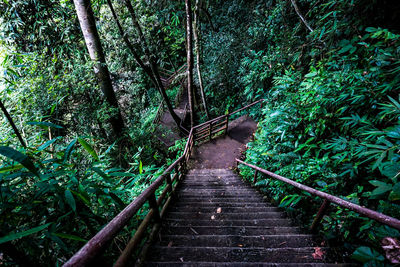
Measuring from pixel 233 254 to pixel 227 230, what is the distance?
463 mm

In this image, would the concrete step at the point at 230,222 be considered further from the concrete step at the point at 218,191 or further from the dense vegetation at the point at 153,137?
the concrete step at the point at 218,191

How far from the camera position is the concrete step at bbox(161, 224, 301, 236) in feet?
6.89

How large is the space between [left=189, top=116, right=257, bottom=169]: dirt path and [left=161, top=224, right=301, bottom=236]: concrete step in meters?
4.09

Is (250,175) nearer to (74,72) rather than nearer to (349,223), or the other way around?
(349,223)

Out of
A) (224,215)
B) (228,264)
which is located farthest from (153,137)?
(228,264)

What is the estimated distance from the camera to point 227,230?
7.08 feet

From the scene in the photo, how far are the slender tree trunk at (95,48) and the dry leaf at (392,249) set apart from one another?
5735 millimetres

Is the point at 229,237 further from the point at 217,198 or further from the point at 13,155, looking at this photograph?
the point at 13,155

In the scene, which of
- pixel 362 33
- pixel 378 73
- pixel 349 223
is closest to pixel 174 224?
pixel 349 223

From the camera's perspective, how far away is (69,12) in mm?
4902

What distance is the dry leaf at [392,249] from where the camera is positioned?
1089 millimetres

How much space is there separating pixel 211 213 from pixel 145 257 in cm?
132

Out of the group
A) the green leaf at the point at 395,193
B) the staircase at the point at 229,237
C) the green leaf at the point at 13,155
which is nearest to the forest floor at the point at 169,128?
the staircase at the point at 229,237

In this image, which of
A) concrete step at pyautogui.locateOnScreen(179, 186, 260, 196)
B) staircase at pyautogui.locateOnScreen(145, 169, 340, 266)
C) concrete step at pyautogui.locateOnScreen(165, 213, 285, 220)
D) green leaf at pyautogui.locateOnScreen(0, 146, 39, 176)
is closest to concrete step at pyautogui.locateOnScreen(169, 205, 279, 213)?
staircase at pyautogui.locateOnScreen(145, 169, 340, 266)
